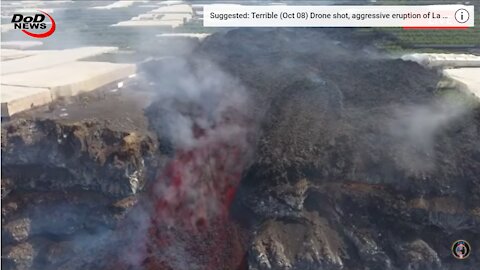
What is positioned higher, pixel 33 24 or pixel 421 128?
pixel 33 24

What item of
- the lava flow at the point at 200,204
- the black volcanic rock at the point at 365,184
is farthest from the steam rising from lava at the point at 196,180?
the black volcanic rock at the point at 365,184

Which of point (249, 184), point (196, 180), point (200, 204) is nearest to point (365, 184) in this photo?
point (249, 184)

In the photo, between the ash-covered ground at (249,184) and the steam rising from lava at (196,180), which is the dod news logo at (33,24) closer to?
the ash-covered ground at (249,184)

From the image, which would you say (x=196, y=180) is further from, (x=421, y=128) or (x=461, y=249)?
(x=461, y=249)

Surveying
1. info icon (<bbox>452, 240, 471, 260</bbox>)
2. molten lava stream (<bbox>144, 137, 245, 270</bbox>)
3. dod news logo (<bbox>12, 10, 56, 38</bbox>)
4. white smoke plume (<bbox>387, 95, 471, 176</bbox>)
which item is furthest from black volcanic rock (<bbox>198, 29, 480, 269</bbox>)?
dod news logo (<bbox>12, 10, 56, 38</bbox>)

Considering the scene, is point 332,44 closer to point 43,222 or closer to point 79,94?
point 79,94

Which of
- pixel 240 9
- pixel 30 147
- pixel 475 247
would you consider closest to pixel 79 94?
pixel 30 147
